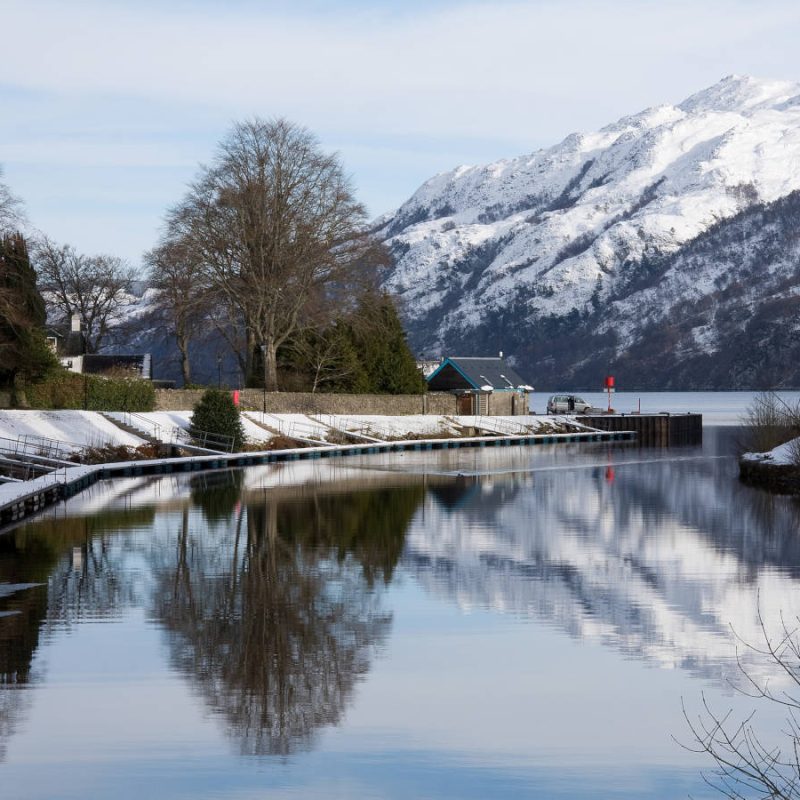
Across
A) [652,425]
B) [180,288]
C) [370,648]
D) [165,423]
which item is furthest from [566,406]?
[370,648]

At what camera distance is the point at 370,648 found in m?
19.8

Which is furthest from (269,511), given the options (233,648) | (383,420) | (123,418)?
(383,420)

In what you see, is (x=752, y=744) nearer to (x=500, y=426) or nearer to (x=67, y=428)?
(x=67, y=428)

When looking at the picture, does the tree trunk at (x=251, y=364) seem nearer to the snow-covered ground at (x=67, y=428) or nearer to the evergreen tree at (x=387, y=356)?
the evergreen tree at (x=387, y=356)

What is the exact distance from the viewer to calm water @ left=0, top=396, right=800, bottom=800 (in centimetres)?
1388

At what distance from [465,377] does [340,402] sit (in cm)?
2074

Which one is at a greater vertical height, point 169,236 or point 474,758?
point 169,236

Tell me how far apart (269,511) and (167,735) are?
2610cm

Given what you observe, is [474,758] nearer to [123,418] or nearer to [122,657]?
[122,657]

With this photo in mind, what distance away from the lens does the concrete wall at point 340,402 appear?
79438 mm

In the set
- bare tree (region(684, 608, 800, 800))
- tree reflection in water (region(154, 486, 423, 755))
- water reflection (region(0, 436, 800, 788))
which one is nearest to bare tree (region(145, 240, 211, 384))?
water reflection (region(0, 436, 800, 788))

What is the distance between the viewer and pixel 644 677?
17.9 metres

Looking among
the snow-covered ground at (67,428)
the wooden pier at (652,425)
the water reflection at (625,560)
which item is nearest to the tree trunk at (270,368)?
the snow-covered ground at (67,428)

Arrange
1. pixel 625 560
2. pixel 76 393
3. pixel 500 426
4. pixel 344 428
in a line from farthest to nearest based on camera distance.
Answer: pixel 500 426
pixel 344 428
pixel 76 393
pixel 625 560
